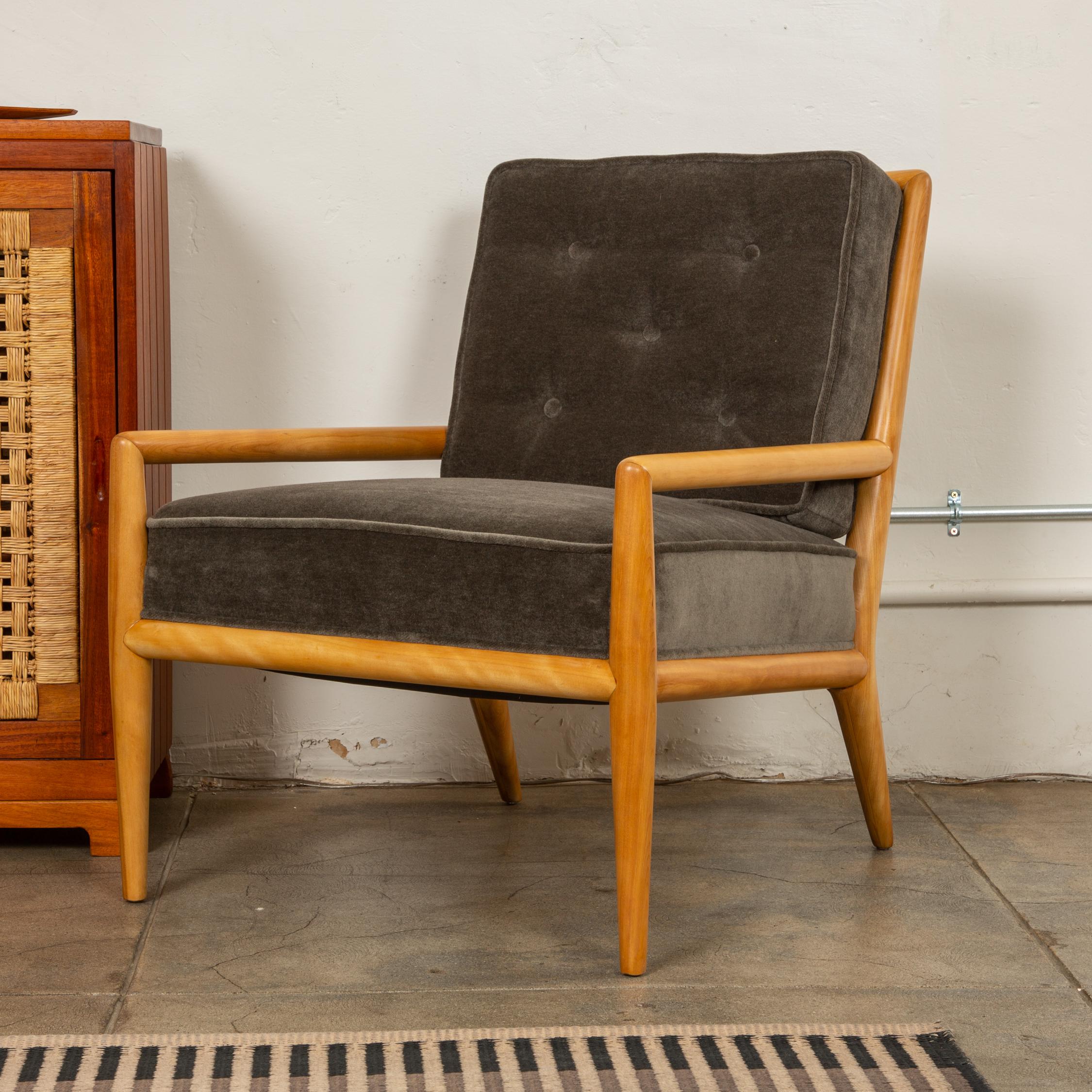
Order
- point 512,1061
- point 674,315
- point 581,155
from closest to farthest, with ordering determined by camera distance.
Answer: point 512,1061
point 674,315
point 581,155

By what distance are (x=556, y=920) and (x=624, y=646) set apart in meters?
0.41

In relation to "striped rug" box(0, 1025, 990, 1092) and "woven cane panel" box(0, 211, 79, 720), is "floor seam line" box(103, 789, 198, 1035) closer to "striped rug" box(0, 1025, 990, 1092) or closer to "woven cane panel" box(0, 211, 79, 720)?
"striped rug" box(0, 1025, 990, 1092)

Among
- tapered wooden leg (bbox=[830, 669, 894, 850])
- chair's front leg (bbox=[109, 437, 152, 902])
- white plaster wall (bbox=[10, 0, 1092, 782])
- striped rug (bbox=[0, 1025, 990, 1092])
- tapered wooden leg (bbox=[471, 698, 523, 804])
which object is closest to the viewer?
striped rug (bbox=[0, 1025, 990, 1092])

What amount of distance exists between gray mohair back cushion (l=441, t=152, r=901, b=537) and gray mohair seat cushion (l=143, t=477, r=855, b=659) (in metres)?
0.19

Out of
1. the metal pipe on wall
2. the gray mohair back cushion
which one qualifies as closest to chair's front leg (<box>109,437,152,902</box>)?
the gray mohair back cushion

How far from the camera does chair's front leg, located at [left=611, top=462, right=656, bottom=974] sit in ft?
3.96

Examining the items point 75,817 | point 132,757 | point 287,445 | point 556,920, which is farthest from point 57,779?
point 556,920

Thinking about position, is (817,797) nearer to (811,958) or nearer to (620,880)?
(811,958)

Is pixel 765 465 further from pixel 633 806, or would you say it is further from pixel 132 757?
pixel 132 757

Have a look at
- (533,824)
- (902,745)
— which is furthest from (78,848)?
(902,745)

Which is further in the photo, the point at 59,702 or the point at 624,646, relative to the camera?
the point at 59,702

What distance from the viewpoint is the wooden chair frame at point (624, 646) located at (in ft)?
4.02

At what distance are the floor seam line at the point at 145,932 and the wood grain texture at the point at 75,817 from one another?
0.08 metres

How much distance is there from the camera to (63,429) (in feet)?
5.39
